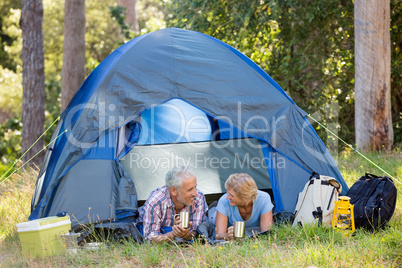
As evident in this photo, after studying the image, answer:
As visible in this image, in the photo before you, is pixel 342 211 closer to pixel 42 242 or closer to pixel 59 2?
pixel 42 242

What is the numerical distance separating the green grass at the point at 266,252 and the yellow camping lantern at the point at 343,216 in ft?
0.26

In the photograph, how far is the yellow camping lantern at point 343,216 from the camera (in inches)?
146

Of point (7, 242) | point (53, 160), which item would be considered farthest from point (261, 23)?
point (7, 242)

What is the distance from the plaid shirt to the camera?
3.85 metres

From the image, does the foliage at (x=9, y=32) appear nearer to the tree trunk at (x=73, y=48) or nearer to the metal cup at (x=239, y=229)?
the tree trunk at (x=73, y=48)

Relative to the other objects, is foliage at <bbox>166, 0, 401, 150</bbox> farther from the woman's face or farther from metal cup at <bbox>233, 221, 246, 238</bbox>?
metal cup at <bbox>233, 221, 246, 238</bbox>

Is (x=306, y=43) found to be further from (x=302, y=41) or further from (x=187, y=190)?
(x=187, y=190)

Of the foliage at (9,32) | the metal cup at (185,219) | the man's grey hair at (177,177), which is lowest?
the metal cup at (185,219)

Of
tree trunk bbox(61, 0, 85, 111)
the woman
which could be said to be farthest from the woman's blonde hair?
tree trunk bbox(61, 0, 85, 111)

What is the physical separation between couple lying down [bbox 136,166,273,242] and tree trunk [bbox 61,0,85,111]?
6812mm

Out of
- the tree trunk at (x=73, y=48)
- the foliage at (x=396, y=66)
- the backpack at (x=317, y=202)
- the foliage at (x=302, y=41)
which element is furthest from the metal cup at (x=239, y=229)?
the tree trunk at (x=73, y=48)

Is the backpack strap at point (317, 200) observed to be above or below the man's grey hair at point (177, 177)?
below

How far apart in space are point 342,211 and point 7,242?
8.72ft

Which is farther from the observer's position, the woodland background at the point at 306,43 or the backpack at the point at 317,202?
the woodland background at the point at 306,43
